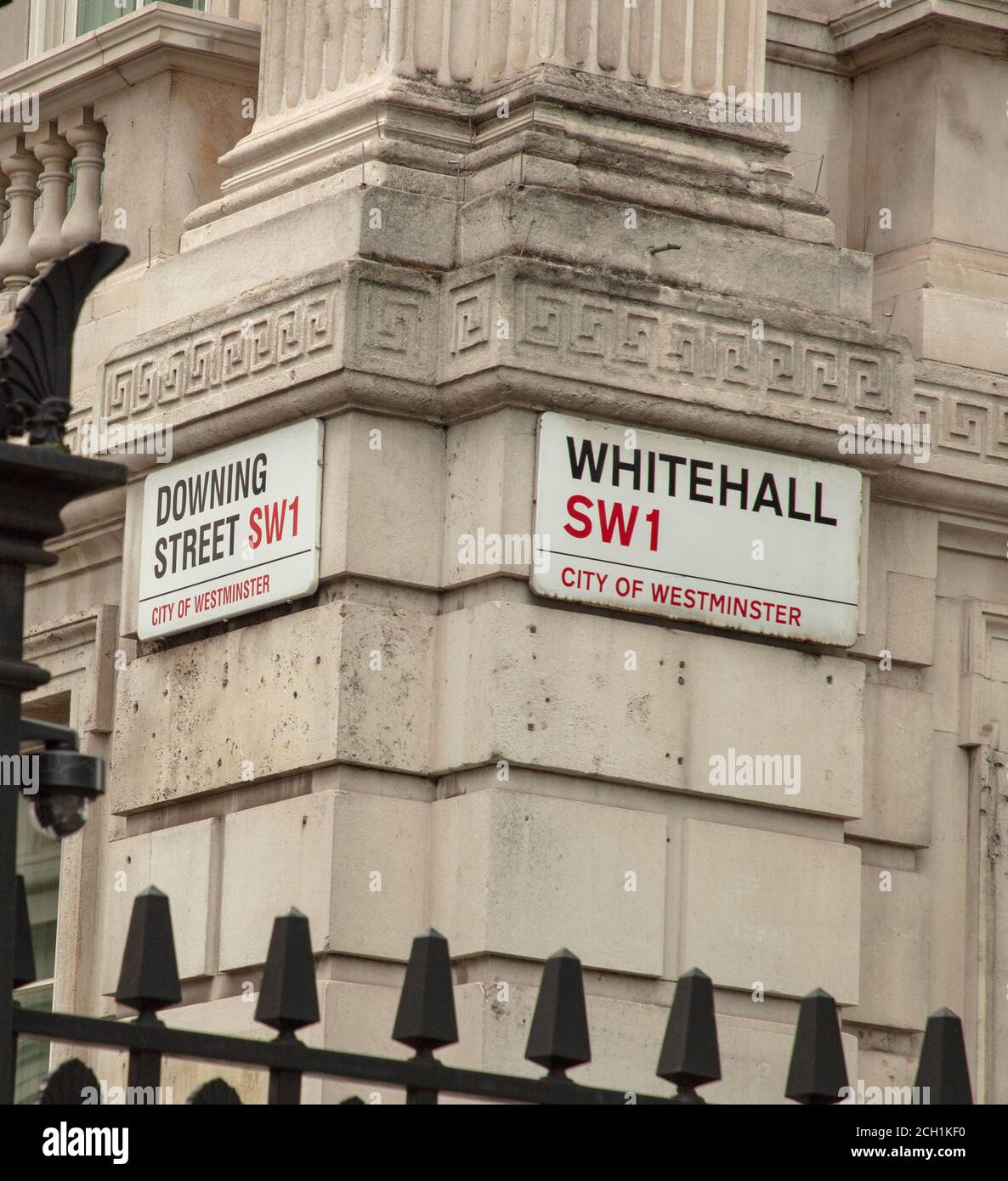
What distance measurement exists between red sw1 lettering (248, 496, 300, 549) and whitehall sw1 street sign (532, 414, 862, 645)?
78cm

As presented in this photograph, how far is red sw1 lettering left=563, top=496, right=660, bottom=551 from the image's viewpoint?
29.4 ft

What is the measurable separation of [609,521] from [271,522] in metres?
1.07

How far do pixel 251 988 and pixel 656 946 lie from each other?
125cm

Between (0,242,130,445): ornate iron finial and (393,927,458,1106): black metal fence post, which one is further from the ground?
(0,242,130,445): ornate iron finial

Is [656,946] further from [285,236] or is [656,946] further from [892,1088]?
[285,236]

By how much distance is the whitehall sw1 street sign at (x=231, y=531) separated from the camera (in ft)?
29.9

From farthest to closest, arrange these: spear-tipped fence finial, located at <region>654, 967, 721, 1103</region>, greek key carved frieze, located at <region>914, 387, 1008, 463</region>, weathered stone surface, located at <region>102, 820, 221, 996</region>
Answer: greek key carved frieze, located at <region>914, 387, 1008, 463</region> → weathered stone surface, located at <region>102, 820, 221, 996</region> → spear-tipped fence finial, located at <region>654, 967, 721, 1103</region>

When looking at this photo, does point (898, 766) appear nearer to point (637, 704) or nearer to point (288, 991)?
point (637, 704)

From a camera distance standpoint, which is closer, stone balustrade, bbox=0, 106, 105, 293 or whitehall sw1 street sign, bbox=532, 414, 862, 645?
whitehall sw1 street sign, bbox=532, 414, 862, 645

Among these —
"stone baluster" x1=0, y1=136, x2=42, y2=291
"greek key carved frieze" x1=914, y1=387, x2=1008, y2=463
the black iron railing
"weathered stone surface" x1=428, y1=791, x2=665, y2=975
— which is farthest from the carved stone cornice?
the black iron railing

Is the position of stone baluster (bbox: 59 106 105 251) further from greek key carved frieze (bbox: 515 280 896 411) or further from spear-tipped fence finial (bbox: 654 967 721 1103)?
spear-tipped fence finial (bbox: 654 967 721 1103)

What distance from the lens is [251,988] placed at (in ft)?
29.8
